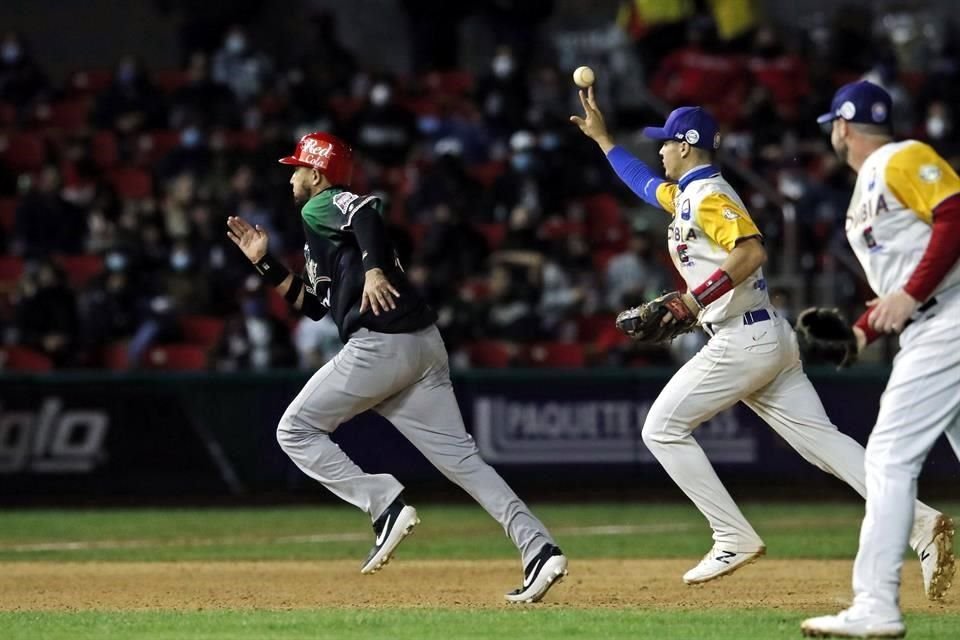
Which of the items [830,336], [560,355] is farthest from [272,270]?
[560,355]

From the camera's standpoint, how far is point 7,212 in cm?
1833

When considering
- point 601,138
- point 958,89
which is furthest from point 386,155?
point 601,138

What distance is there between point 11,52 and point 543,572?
14.6 m

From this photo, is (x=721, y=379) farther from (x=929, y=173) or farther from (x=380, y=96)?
(x=380, y=96)

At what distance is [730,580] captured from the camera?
8852mm

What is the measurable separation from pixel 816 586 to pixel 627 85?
41.9 ft

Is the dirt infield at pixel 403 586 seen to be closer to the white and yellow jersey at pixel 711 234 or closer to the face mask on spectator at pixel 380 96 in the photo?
the white and yellow jersey at pixel 711 234

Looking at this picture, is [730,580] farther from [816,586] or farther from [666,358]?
[666,358]

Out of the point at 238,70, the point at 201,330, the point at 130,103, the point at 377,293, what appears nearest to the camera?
the point at 377,293

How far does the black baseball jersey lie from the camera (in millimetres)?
7508

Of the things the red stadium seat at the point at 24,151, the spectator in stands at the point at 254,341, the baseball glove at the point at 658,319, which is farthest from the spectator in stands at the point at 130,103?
the baseball glove at the point at 658,319

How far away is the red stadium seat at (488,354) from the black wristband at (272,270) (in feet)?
27.5

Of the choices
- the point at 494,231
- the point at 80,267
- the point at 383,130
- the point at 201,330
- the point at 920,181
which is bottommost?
the point at 201,330

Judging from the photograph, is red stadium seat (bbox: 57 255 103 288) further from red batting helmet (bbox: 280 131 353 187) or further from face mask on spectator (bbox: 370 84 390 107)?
red batting helmet (bbox: 280 131 353 187)
